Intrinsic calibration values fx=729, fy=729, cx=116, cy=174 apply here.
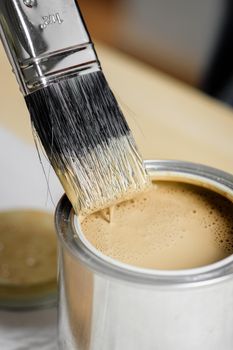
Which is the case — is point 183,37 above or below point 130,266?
below

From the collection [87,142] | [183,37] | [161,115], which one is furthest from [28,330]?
[183,37]

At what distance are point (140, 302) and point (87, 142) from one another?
139mm

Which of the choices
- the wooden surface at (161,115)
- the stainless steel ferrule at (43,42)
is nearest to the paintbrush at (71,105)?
the stainless steel ferrule at (43,42)

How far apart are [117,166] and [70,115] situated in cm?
5

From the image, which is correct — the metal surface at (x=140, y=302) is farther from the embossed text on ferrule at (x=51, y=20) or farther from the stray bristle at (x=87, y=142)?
the embossed text on ferrule at (x=51, y=20)

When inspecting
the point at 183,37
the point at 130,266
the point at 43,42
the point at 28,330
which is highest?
the point at 43,42

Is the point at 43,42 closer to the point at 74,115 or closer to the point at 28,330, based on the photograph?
the point at 74,115

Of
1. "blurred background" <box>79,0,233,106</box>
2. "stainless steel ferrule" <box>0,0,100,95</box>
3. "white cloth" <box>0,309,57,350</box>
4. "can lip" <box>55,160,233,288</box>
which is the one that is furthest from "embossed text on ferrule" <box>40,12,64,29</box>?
"blurred background" <box>79,0,233,106</box>

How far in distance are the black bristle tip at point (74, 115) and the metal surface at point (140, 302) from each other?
66mm

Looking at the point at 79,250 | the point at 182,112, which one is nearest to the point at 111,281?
the point at 79,250

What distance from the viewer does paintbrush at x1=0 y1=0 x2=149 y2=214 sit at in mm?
559

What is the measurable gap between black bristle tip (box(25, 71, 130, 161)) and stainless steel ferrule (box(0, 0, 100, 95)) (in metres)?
0.01

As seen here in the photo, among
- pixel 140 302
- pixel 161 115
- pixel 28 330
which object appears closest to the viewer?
pixel 140 302

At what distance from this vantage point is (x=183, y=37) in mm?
1871
